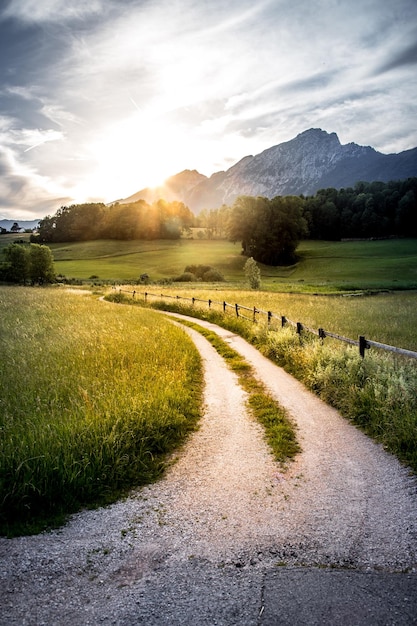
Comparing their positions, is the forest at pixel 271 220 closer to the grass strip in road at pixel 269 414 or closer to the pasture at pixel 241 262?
the pasture at pixel 241 262

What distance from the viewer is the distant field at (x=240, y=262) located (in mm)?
72500

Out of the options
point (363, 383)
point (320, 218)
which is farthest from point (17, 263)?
point (320, 218)

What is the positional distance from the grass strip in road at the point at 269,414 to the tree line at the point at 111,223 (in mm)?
126495

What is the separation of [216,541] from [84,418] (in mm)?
4116

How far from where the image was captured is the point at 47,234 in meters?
149

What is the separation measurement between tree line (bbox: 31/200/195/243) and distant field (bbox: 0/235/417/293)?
949cm

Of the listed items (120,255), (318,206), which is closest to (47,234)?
(120,255)

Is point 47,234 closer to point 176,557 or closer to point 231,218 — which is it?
point 231,218

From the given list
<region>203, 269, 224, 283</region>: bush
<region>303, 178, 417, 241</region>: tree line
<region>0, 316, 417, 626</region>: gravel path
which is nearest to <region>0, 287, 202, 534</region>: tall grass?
<region>0, 316, 417, 626</region>: gravel path

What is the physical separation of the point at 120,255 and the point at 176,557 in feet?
376

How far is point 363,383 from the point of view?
1088 centimetres

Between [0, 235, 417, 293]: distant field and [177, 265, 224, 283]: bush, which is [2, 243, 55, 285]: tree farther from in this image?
[177, 265, 224, 283]: bush

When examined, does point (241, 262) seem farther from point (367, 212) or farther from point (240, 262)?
Answer: point (367, 212)

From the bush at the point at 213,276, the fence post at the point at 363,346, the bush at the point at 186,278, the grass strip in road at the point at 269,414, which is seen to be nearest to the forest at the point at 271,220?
the bush at the point at 213,276
